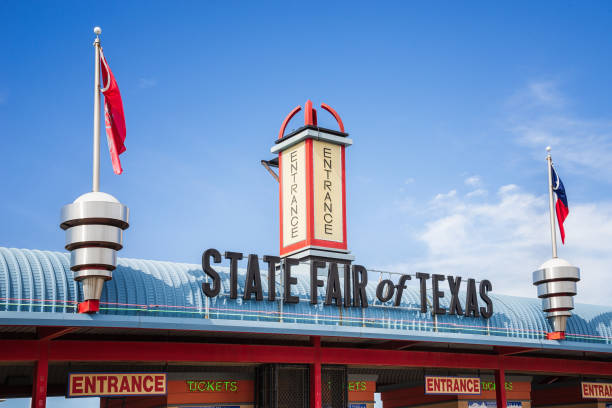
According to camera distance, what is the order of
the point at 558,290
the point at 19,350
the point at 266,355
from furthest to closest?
1. the point at 558,290
2. the point at 266,355
3. the point at 19,350

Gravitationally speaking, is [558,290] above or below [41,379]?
above

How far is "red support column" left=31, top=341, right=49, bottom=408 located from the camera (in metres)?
28.1

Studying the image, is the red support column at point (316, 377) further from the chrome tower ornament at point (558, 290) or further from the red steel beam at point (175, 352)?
the chrome tower ornament at point (558, 290)

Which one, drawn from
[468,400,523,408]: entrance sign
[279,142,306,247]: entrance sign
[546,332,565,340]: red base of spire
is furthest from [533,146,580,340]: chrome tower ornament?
[279,142,306,247]: entrance sign

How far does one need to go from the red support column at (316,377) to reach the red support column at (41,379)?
37.3 ft

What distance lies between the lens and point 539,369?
43.0m

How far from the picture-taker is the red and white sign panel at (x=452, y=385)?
39.2 meters

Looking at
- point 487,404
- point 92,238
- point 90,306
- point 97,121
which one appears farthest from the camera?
point 487,404

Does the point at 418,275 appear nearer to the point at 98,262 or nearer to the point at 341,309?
the point at 341,309

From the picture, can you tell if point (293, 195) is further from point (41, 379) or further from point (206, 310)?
point (41, 379)

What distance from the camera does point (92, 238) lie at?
27.5 m

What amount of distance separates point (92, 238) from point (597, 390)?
1230 inches

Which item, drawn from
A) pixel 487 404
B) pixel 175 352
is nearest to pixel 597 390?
pixel 487 404

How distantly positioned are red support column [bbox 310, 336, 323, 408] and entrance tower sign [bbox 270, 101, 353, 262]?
341 inches
